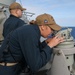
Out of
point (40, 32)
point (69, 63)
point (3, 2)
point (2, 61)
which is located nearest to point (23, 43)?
point (40, 32)

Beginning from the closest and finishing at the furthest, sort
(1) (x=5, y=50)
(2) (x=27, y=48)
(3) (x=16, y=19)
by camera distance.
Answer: (2) (x=27, y=48) < (1) (x=5, y=50) < (3) (x=16, y=19)

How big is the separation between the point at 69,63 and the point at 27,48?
494 mm

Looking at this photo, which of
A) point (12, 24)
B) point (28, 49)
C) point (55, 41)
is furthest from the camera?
point (12, 24)

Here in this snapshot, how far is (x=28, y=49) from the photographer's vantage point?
213 centimetres

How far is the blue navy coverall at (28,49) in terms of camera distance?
7.00 feet

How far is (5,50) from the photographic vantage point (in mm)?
2291

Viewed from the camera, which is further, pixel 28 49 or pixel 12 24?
pixel 12 24

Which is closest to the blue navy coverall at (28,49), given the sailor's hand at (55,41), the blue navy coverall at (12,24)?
the sailor's hand at (55,41)

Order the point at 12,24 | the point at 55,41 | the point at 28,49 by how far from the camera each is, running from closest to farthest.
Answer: the point at 28,49 → the point at 55,41 → the point at 12,24

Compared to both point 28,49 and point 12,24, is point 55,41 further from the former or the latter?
point 12,24

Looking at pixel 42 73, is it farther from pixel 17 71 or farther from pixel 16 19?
pixel 16 19

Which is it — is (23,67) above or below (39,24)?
below

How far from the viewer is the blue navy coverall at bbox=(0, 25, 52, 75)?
7.00ft

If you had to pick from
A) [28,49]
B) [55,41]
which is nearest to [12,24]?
[55,41]
